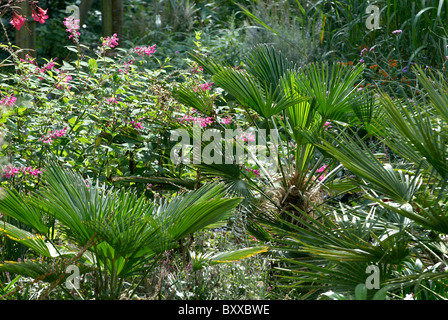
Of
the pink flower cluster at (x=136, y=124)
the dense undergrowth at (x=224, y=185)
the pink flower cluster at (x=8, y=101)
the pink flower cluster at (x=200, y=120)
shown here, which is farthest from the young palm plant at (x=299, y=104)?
the pink flower cluster at (x=8, y=101)

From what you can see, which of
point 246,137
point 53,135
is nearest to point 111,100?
point 53,135

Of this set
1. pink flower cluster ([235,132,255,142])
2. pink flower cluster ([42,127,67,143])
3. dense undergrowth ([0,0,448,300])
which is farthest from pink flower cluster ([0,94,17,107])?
pink flower cluster ([235,132,255,142])

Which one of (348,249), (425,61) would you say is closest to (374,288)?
(348,249)

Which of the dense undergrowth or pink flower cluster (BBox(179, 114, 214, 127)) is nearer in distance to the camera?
the dense undergrowth

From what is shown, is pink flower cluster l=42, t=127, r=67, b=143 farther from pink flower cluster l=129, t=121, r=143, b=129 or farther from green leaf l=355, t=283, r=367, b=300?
green leaf l=355, t=283, r=367, b=300

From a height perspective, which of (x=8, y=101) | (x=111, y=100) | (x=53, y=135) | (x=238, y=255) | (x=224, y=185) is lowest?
(x=238, y=255)

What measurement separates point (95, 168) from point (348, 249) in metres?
1.93

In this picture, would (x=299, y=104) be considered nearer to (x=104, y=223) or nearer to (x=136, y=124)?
(x=136, y=124)

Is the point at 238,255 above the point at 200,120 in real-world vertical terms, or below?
below

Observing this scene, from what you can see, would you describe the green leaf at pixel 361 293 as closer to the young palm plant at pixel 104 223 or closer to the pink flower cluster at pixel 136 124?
the young palm plant at pixel 104 223

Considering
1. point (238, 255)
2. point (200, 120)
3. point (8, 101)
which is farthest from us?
point (200, 120)

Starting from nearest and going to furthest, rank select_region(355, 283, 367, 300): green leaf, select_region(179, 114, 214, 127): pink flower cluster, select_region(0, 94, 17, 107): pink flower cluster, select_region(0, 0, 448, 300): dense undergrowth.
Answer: select_region(355, 283, 367, 300): green leaf, select_region(0, 0, 448, 300): dense undergrowth, select_region(0, 94, 17, 107): pink flower cluster, select_region(179, 114, 214, 127): pink flower cluster

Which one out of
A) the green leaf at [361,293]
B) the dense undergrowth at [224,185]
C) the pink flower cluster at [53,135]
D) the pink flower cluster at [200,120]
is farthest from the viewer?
the pink flower cluster at [200,120]

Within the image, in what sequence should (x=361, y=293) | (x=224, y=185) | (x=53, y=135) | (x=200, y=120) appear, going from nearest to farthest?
(x=361, y=293) → (x=224, y=185) → (x=53, y=135) → (x=200, y=120)
